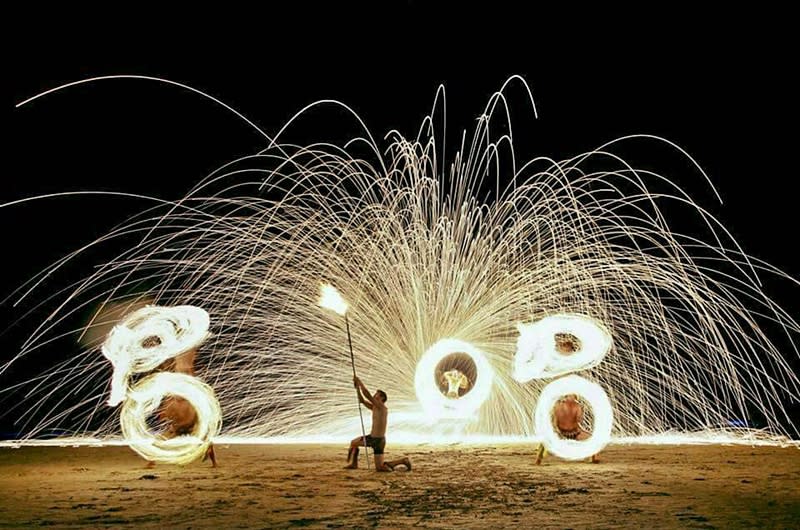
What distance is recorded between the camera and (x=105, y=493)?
1033cm

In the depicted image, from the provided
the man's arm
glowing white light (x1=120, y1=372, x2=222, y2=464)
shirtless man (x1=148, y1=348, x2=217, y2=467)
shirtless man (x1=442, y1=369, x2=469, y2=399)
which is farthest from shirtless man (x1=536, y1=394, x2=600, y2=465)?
shirtless man (x1=148, y1=348, x2=217, y2=467)

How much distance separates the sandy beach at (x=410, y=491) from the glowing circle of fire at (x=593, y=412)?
0.24 m

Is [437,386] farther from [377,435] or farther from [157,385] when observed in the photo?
[157,385]

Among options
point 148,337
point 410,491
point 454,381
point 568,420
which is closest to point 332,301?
point 148,337

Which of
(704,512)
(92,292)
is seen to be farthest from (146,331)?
(92,292)

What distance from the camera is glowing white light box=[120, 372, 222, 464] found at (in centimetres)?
1256

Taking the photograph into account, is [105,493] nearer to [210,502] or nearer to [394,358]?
[210,502]

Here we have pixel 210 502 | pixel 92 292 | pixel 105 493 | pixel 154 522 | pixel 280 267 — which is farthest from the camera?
pixel 92 292

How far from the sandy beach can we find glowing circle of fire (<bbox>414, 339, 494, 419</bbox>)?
4.39 ft

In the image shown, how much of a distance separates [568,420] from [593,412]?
404mm

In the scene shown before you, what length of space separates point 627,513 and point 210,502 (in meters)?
4.03

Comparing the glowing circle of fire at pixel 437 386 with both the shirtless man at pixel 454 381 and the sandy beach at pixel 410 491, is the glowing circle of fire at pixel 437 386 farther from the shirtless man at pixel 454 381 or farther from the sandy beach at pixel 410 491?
the sandy beach at pixel 410 491

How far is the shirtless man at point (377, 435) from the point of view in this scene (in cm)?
1252

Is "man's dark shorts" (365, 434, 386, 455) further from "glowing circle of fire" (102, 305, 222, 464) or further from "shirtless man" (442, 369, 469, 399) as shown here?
"shirtless man" (442, 369, 469, 399)
